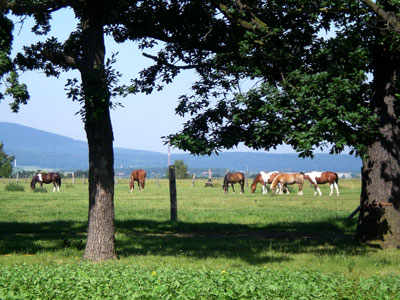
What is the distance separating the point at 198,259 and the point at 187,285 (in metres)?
4.93

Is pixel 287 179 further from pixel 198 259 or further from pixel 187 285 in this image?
pixel 187 285

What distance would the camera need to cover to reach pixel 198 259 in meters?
13.8

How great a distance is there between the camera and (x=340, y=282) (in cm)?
939

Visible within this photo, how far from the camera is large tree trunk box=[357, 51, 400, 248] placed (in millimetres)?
16219

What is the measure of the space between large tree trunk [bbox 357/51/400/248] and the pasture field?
2.44ft

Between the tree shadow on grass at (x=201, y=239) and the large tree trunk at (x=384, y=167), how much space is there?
85 cm

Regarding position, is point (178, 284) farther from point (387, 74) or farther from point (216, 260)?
point (387, 74)

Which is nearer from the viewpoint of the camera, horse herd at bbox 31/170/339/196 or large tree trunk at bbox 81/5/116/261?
large tree trunk at bbox 81/5/116/261

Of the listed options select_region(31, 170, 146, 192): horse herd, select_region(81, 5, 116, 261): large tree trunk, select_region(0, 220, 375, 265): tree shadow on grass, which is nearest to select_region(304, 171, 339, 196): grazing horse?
select_region(31, 170, 146, 192): horse herd

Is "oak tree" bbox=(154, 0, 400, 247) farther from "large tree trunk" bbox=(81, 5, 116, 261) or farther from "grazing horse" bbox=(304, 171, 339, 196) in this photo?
"grazing horse" bbox=(304, 171, 339, 196)

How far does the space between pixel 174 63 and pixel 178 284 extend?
9.81 meters

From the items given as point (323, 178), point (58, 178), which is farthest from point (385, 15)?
point (58, 178)

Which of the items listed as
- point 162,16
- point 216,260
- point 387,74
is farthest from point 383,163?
point 162,16

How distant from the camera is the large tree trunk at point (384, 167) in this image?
16.2 m
